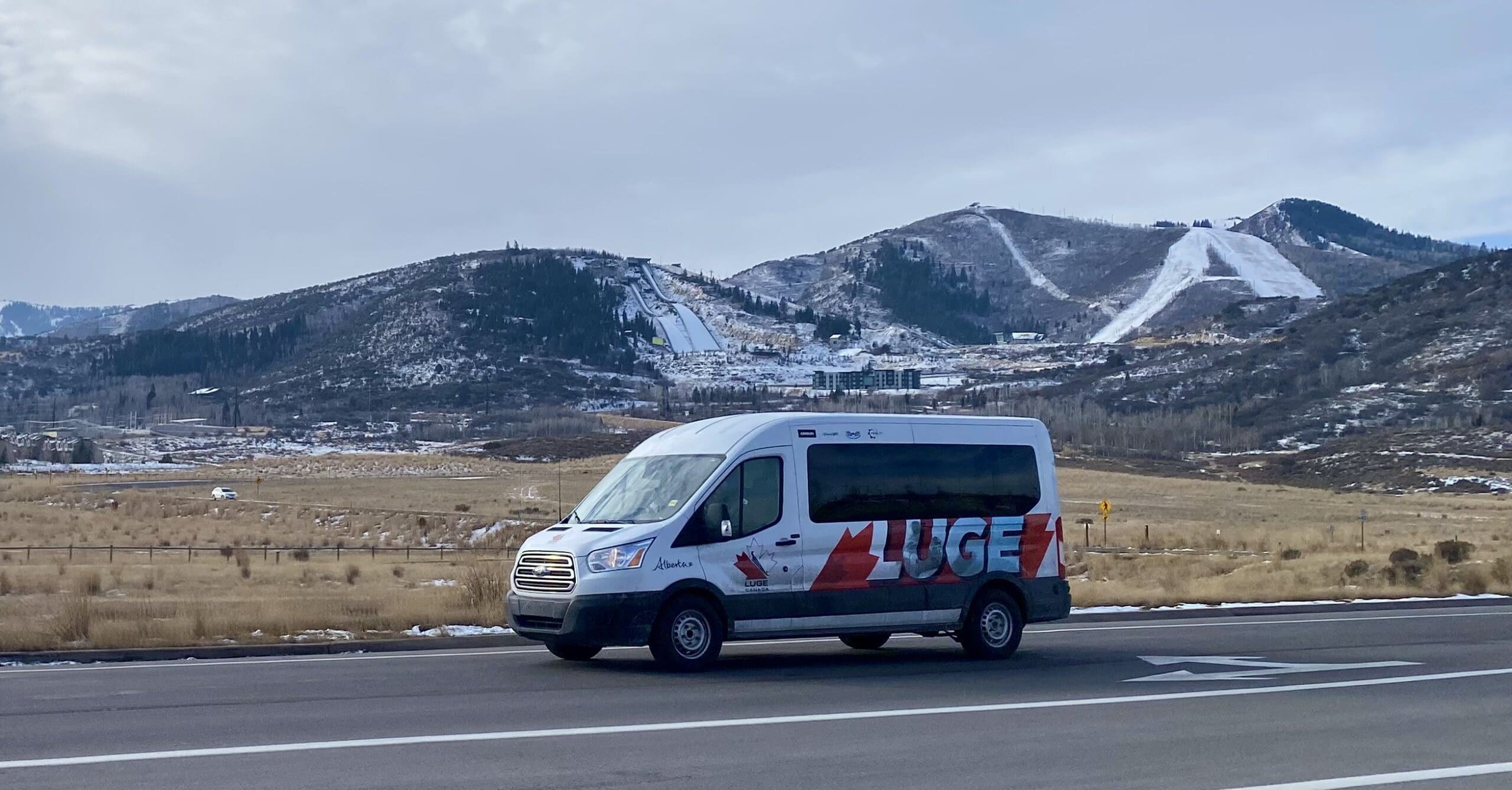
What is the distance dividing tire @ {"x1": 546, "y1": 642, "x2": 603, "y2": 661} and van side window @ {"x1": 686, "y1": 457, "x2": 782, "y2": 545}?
1743 millimetres

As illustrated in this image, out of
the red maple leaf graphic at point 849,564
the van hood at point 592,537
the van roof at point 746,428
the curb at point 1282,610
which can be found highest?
the van roof at point 746,428

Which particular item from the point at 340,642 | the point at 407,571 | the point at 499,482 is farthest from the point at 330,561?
the point at 499,482

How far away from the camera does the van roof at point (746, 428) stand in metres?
15.1

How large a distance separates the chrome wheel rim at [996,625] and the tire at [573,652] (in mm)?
4351

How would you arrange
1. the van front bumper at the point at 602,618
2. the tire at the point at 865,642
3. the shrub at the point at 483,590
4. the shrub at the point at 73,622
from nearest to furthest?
the van front bumper at the point at 602,618 → the shrub at the point at 73,622 → the tire at the point at 865,642 → the shrub at the point at 483,590

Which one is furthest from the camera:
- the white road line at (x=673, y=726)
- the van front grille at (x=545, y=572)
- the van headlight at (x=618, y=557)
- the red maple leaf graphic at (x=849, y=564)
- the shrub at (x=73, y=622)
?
the shrub at (x=73, y=622)

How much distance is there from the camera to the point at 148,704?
1204cm

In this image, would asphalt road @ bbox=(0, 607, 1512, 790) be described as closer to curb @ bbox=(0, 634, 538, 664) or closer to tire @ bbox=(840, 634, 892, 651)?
tire @ bbox=(840, 634, 892, 651)

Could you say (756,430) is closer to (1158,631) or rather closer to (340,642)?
(340,642)

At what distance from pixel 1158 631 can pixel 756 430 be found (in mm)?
7689

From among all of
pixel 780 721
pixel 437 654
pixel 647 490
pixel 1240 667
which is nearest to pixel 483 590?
pixel 437 654

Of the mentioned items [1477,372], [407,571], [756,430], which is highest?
[1477,372]

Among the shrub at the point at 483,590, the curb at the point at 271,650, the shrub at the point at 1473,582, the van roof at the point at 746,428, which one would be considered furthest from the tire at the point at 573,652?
the shrub at the point at 1473,582

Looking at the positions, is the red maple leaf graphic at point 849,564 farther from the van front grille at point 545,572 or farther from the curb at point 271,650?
the curb at point 271,650
